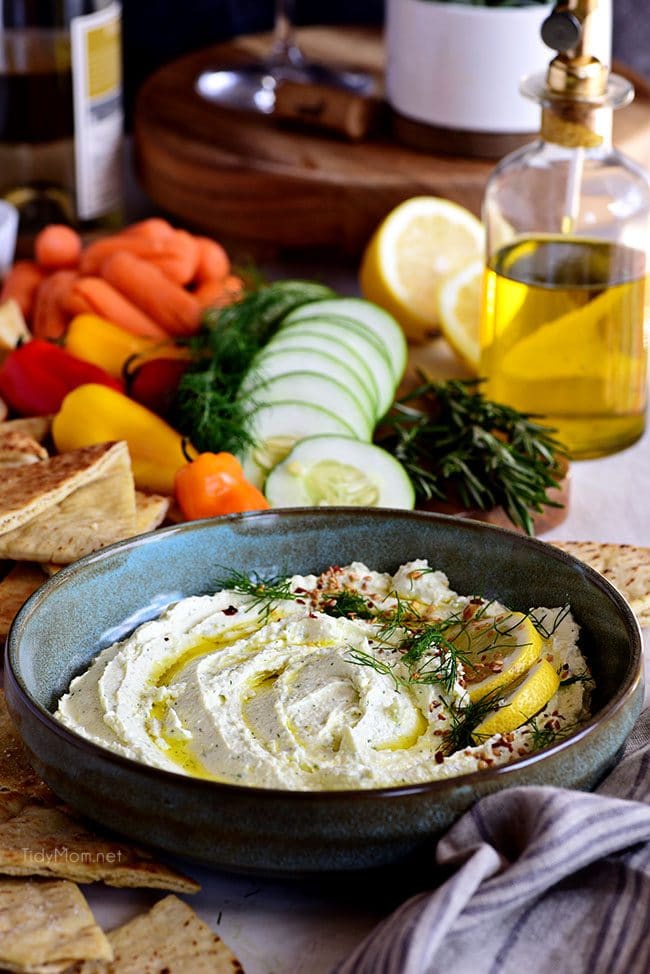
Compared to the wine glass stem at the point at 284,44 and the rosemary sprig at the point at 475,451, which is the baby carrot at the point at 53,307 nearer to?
the rosemary sprig at the point at 475,451

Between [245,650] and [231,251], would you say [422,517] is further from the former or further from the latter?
[231,251]

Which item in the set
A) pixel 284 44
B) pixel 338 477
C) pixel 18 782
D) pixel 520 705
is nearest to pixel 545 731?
pixel 520 705

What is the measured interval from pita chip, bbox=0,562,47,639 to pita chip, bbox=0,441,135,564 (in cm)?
4

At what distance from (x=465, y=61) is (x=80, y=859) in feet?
5.93

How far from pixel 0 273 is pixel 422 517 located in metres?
1.28

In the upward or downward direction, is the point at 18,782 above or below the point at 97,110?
below

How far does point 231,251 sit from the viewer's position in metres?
2.95

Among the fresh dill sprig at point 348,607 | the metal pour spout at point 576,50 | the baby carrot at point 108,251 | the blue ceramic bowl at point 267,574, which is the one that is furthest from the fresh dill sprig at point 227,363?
the metal pour spout at point 576,50

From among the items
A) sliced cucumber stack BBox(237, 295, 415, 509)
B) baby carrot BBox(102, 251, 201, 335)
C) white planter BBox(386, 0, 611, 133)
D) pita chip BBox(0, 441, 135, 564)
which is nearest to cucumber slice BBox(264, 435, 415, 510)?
sliced cucumber stack BBox(237, 295, 415, 509)

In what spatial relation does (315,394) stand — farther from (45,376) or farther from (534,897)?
(534,897)

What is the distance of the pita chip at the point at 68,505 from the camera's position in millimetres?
1675

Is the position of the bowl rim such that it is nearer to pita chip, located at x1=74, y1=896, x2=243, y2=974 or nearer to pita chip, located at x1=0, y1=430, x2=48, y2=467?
pita chip, located at x1=74, y1=896, x2=243, y2=974

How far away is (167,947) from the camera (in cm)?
119

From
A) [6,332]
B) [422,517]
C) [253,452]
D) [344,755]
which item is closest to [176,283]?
[6,332]
